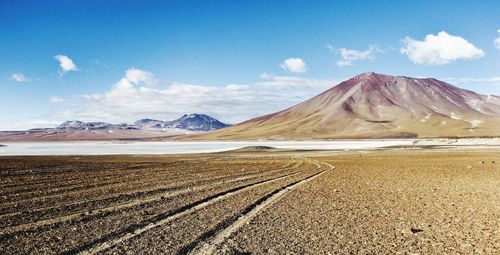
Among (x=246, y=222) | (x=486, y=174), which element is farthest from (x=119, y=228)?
(x=486, y=174)

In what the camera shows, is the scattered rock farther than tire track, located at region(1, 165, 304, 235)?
No

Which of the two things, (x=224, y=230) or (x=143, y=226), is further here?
(x=143, y=226)

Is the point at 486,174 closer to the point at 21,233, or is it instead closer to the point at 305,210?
the point at 305,210

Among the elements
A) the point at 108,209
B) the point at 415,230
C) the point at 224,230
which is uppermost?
the point at 108,209

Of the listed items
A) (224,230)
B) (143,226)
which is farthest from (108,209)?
(224,230)

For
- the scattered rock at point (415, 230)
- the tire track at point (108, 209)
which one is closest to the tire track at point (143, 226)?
the tire track at point (108, 209)

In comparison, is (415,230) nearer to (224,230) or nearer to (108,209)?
(224,230)

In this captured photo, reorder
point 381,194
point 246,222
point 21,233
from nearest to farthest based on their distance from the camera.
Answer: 1. point 21,233
2. point 246,222
3. point 381,194

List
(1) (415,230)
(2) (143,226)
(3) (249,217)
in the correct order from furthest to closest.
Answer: (3) (249,217)
(2) (143,226)
(1) (415,230)

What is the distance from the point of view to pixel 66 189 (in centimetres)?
2216

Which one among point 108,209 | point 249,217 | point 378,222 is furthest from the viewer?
point 108,209

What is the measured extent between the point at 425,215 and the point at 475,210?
2.30 metres

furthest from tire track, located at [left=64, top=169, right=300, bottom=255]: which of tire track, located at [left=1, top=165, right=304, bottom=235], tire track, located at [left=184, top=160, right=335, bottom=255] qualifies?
tire track, located at [left=1, top=165, right=304, bottom=235]

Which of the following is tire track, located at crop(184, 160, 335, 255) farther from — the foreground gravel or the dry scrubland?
the foreground gravel
